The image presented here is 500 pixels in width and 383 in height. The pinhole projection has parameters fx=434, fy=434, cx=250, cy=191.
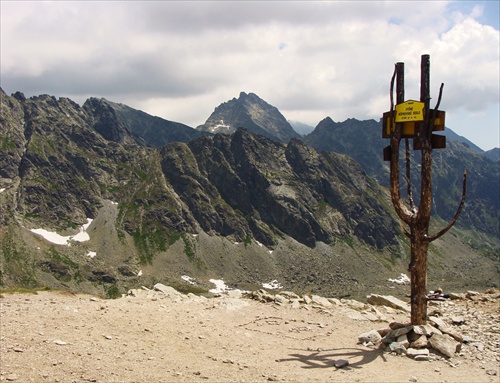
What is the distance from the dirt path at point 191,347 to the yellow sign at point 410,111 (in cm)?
964

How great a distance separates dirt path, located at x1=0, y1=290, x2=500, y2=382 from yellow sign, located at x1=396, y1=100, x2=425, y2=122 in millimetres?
9640

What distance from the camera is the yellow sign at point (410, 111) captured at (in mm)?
18484

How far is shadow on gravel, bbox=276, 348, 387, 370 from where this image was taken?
15383 mm

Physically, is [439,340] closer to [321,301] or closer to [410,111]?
[410,111]

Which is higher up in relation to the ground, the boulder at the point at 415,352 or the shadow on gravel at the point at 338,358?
the boulder at the point at 415,352

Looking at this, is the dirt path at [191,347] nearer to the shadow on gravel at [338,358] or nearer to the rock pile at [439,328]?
the shadow on gravel at [338,358]

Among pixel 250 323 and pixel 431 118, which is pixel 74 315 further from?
pixel 431 118

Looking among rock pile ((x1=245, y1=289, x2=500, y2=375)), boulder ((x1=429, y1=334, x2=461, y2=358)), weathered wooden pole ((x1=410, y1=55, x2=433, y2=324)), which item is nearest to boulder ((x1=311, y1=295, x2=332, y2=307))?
rock pile ((x1=245, y1=289, x2=500, y2=375))

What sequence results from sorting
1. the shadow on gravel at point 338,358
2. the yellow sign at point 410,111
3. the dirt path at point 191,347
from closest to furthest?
the dirt path at point 191,347 → the shadow on gravel at point 338,358 → the yellow sign at point 410,111

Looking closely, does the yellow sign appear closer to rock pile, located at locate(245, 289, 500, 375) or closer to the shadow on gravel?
rock pile, located at locate(245, 289, 500, 375)

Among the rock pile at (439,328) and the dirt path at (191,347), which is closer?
the dirt path at (191,347)

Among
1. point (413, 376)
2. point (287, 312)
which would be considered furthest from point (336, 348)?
point (287, 312)

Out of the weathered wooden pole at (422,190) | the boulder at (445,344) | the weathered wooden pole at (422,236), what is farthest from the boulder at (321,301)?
the boulder at (445,344)

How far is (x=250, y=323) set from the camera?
2098 cm
